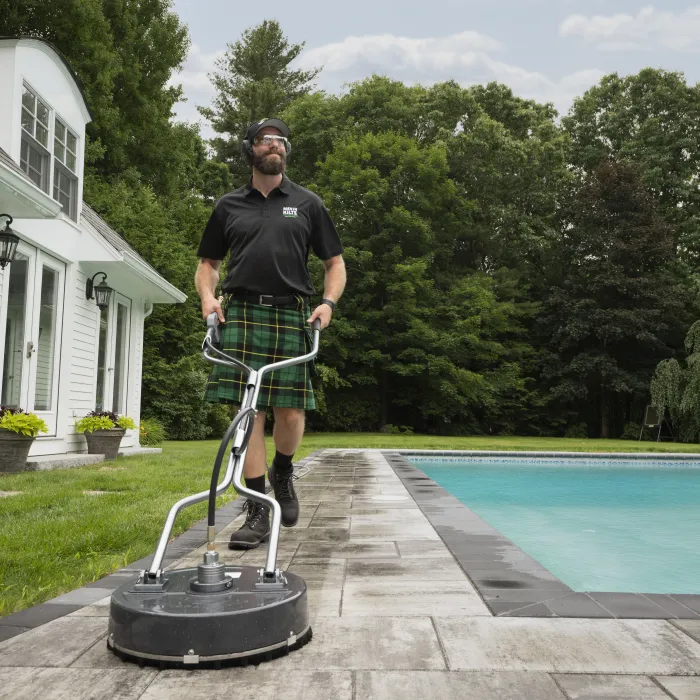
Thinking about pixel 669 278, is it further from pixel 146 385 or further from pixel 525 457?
pixel 146 385

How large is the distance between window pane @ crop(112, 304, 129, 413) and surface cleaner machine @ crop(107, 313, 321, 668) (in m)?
7.98

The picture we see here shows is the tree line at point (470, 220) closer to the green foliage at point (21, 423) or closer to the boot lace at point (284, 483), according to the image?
the green foliage at point (21, 423)

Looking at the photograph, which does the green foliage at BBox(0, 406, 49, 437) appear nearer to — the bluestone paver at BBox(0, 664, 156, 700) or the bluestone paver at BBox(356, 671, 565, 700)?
the bluestone paver at BBox(0, 664, 156, 700)

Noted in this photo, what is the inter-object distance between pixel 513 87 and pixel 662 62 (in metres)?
4.36

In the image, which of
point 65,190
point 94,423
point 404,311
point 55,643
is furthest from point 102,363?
point 404,311

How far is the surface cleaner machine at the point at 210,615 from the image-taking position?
1491mm

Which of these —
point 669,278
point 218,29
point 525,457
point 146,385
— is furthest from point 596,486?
point 218,29

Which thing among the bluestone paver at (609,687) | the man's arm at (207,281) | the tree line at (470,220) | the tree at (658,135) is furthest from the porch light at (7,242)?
the tree at (658,135)

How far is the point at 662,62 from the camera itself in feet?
70.6

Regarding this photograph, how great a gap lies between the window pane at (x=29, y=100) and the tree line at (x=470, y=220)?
8.77m

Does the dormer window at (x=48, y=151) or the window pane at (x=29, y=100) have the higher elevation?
the window pane at (x=29, y=100)

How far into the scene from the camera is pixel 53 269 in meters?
7.23

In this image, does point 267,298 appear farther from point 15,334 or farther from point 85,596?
point 15,334

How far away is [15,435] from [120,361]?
3832 millimetres
